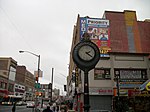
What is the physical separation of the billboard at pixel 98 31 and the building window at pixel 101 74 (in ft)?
11.5

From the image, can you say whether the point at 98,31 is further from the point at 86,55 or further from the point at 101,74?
the point at 86,55

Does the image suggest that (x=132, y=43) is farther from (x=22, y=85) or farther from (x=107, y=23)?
(x=22, y=85)

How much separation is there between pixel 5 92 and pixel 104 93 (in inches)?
2127

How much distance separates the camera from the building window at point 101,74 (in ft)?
91.4

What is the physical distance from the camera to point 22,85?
10062cm

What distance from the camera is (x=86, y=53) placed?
26.0ft

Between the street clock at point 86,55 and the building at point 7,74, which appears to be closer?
the street clock at point 86,55

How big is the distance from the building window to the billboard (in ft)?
11.5

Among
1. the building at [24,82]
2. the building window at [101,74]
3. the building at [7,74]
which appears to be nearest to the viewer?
the building window at [101,74]

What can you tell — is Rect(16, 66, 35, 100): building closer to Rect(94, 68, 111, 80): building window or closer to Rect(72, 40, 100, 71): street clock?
Rect(94, 68, 111, 80): building window

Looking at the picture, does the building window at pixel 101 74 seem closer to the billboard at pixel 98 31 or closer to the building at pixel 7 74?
the billboard at pixel 98 31

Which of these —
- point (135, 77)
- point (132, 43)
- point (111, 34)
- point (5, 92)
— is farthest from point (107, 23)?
point (5, 92)

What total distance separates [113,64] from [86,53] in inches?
833

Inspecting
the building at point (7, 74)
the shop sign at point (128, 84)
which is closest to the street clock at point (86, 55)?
the shop sign at point (128, 84)
